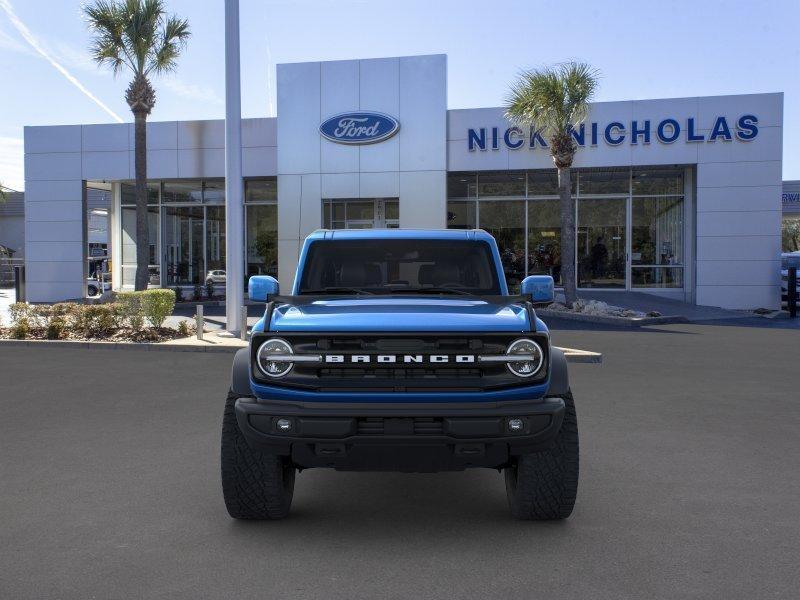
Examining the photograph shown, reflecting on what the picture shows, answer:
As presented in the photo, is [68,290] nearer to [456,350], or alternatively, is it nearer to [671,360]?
[671,360]

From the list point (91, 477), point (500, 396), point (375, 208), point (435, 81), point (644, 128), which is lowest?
point (91, 477)

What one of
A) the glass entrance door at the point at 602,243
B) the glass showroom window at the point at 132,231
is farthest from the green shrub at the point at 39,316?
the glass entrance door at the point at 602,243

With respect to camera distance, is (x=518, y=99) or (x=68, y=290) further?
(x=68, y=290)

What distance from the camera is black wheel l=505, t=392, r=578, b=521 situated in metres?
4.61

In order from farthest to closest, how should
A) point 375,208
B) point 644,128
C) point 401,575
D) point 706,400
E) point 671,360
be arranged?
point 375,208
point 644,128
point 671,360
point 706,400
point 401,575

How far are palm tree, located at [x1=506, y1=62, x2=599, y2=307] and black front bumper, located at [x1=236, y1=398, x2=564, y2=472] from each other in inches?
759

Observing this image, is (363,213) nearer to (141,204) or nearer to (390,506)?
(141,204)

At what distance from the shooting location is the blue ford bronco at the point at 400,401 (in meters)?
4.23

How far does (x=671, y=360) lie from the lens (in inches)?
512

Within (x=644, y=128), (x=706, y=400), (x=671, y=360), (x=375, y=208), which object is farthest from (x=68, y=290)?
(x=706, y=400)

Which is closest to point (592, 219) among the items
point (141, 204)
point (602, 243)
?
point (602, 243)

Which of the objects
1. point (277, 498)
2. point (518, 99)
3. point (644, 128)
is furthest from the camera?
point (644, 128)

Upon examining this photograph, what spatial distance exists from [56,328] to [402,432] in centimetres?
1416

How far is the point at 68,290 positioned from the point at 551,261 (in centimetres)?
1789
